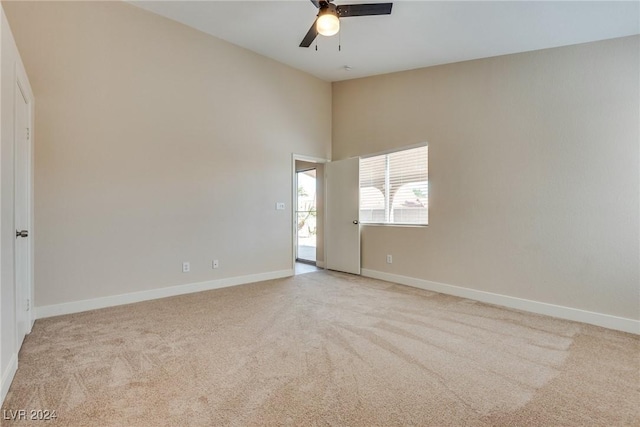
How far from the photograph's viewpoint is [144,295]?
3615 mm

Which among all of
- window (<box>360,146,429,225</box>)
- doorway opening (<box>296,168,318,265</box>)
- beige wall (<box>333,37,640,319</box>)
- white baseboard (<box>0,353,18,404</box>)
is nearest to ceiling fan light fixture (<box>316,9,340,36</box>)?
beige wall (<box>333,37,640,319</box>)

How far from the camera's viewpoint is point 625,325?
2.78m

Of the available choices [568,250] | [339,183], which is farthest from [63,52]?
[568,250]

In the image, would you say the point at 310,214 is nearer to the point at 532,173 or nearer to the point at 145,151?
the point at 145,151

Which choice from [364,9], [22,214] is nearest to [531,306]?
[364,9]

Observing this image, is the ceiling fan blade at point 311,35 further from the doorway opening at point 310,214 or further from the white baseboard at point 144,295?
the white baseboard at point 144,295

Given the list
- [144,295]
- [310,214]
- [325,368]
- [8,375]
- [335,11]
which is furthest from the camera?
[310,214]

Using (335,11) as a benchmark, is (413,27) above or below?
above

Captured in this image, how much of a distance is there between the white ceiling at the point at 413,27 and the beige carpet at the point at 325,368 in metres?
2.82

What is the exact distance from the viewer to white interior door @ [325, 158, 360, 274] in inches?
204

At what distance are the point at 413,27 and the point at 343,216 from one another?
3.03 m

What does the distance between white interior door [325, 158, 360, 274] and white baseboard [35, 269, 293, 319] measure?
1.17 meters

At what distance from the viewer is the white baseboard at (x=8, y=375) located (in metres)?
1.68

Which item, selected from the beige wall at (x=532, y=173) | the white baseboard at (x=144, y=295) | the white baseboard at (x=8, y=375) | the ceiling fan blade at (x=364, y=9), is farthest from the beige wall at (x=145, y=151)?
the ceiling fan blade at (x=364, y=9)
